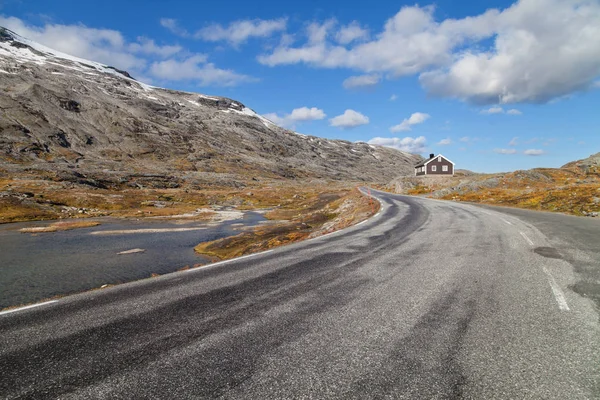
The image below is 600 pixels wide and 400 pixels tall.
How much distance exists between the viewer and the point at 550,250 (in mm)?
11328

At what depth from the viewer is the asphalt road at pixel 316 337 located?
12.3ft

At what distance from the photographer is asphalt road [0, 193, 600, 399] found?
12.3ft

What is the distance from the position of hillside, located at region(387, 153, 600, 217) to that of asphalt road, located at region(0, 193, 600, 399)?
24.5m

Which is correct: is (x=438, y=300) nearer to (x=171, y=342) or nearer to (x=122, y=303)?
(x=171, y=342)

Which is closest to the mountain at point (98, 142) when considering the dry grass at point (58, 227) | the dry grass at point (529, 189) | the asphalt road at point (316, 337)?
the dry grass at point (58, 227)

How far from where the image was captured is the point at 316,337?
16.0 ft

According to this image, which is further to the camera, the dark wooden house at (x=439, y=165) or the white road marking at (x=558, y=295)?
the dark wooden house at (x=439, y=165)

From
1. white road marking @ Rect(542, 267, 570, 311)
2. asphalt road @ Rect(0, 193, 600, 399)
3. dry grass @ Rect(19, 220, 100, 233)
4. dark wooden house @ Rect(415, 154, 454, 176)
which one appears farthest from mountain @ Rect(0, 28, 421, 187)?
white road marking @ Rect(542, 267, 570, 311)

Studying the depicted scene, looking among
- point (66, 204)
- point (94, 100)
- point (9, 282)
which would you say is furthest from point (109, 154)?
point (9, 282)

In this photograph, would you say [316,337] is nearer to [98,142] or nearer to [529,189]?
[529,189]

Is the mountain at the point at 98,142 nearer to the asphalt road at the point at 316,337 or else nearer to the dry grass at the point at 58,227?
the dry grass at the point at 58,227

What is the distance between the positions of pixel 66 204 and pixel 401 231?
62.8 m

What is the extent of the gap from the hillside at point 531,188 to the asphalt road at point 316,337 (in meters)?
24.5

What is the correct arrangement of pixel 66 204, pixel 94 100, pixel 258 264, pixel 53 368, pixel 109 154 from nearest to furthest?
pixel 53 368
pixel 258 264
pixel 66 204
pixel 109 154
pixel 94 100
